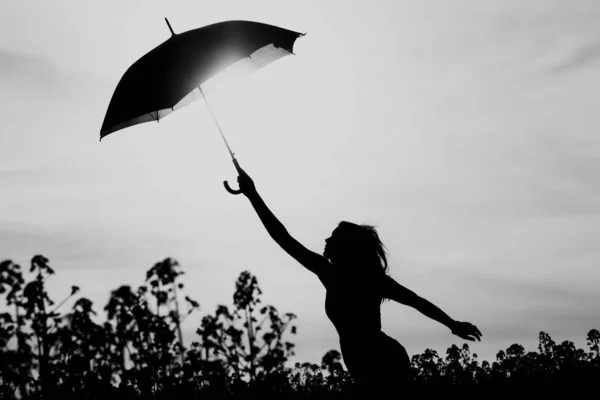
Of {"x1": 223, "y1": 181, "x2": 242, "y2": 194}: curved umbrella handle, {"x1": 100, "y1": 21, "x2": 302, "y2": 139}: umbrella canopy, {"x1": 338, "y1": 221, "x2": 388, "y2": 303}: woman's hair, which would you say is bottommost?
{"x1": 338, "y1": 221, "x2": 388, "y2": 303}: woman's hair

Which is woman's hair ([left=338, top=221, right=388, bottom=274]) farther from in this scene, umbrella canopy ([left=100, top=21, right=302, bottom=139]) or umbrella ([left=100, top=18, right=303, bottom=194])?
umbrella canopy ([left=100, top=21, right=302, bottom=139])

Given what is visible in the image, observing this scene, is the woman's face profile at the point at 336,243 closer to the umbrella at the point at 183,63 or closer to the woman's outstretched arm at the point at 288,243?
the woman's outstretched arm at the point at 288,243

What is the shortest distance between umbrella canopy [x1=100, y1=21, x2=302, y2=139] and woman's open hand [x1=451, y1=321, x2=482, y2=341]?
10.4ft

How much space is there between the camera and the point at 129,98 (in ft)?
22.7

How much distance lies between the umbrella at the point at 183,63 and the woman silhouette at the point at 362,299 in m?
1.66

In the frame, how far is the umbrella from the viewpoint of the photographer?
649cm

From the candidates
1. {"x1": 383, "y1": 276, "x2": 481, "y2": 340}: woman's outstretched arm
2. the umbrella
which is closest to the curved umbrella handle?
the umbrella

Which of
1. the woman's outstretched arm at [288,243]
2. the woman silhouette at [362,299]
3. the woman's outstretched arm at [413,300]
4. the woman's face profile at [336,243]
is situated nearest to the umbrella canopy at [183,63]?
the woman's outstretched arm at [288,243]

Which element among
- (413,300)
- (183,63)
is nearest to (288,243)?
(413,300)

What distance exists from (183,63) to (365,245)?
2.73m

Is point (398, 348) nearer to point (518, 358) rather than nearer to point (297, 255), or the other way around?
point (297, 255)

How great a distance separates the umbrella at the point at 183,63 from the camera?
21.3 ft

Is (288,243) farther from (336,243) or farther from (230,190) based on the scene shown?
(230,190)

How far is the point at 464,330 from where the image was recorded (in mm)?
5043
